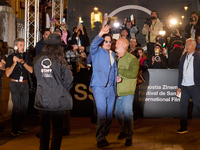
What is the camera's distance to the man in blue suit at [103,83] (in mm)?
6414

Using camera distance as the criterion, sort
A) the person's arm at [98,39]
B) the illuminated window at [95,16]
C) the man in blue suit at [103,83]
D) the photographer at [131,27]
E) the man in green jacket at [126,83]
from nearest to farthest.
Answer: the person's arm at [98,39]
the man in blue suit at [103,83]
the man in green jacket at [126,83]
the photographer at [131,27]
the illuminated window at [95,16]

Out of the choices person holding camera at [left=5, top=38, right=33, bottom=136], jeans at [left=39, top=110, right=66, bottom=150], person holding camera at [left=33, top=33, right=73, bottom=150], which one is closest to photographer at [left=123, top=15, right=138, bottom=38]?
person holding camera at [left=5, top=38, right=33, bottom=136]

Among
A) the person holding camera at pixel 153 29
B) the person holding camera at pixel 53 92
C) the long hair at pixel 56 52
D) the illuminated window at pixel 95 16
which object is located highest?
the illuminated window at pixel 95 16

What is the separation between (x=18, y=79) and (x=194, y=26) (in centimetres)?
778

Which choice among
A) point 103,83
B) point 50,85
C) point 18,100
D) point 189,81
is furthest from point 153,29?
point 50,85

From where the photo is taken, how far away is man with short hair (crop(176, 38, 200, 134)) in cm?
761

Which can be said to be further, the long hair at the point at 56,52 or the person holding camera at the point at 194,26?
the person holding camera at the point at 194,26

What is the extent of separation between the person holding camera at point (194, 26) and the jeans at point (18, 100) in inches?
299

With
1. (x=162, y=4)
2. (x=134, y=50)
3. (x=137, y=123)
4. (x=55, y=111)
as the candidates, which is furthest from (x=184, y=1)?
(x=55, y=111)

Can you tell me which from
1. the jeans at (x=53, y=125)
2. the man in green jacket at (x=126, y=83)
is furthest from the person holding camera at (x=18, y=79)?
the jeans at (x=53, y=125)

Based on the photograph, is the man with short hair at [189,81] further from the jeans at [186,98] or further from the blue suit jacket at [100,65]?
the blue suit jacket at [100,65]

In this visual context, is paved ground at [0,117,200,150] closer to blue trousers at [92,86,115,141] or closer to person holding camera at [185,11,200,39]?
blue trousers at [92,86,115,141]

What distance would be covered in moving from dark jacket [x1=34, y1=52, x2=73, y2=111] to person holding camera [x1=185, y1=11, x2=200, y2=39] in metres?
8.87

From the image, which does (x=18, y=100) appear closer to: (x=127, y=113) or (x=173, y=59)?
(x=127, y=113)
